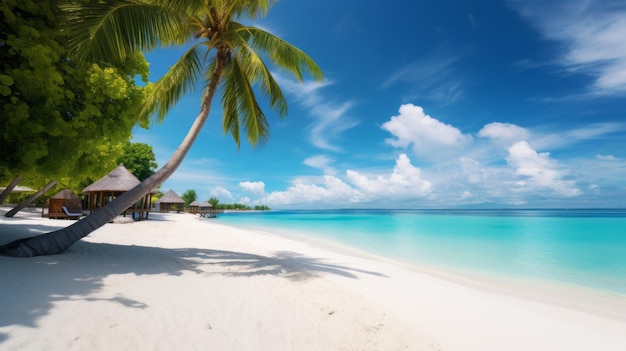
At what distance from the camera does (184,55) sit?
7734mm

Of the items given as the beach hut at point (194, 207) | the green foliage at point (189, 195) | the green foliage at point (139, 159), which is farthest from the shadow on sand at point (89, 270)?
the green foliage at point (189, 195)

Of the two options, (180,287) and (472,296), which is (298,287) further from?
(472,296)

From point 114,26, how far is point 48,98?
1.67 metres

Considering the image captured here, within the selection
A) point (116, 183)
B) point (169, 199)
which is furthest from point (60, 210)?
point (169, 199)

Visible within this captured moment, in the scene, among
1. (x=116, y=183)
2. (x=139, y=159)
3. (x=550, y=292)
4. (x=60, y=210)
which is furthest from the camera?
(x=139, y=159)

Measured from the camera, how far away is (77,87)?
5.48m

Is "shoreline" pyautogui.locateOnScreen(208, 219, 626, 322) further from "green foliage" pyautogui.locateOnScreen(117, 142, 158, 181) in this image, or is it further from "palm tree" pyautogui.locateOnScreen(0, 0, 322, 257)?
"green foliage" pyautogui.locateOnScreen(117, 142, 158, 181)

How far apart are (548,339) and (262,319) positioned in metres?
3.64

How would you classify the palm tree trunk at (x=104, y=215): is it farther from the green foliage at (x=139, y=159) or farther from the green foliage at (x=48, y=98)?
the green foliage at (x=139, y=159)

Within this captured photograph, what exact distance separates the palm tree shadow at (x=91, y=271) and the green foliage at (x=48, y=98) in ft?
5.79

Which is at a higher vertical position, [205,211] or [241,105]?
[241,105]

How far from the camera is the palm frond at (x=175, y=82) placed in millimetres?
7742

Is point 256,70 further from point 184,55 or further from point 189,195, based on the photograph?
point 189,195

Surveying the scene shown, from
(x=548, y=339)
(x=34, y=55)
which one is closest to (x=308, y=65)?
(x=34, y=55)
